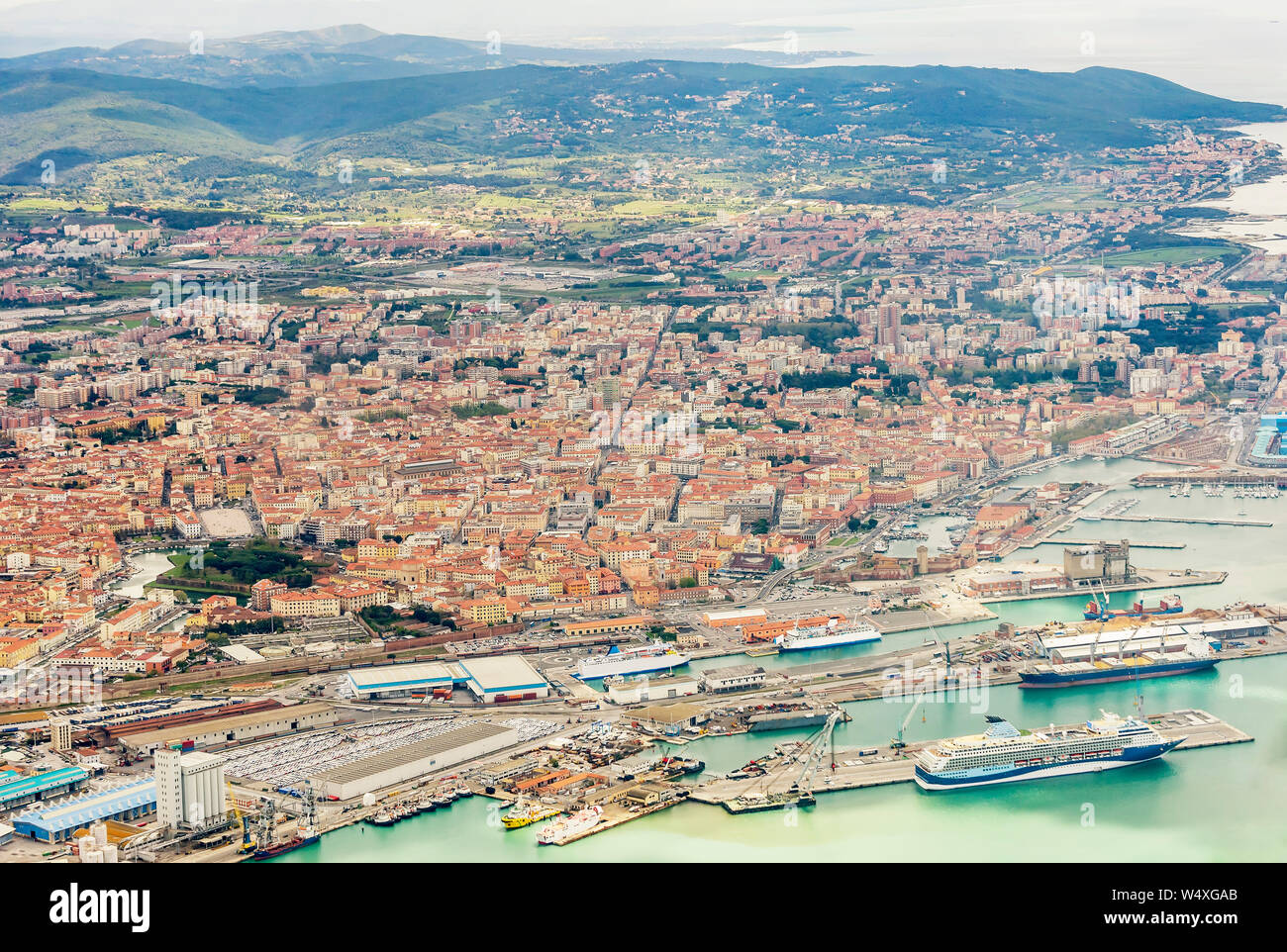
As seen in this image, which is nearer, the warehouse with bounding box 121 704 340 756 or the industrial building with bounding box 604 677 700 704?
the warehouse with bounding box 121 704 340 756

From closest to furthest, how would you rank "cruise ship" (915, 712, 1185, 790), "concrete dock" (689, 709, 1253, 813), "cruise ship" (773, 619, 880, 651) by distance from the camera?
"concrete dock" (689, 709, 1253, 813) → "cruise ship" (915, 712, 1185, 790) → "cruise ship" (773, 619, 880, 651)

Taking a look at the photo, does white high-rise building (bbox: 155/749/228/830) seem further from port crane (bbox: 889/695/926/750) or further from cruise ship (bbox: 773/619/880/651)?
cruise ship (bbox: 773/619/880/651)

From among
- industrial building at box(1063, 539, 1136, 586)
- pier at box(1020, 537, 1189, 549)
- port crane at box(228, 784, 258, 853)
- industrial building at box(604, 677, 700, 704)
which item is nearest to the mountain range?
pier at box(1020, 537, 1189, 549)

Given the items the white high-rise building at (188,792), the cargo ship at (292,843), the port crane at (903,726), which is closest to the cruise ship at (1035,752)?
the port crane at (903,726)

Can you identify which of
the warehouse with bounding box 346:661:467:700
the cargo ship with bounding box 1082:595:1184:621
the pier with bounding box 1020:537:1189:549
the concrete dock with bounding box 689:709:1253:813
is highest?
the concrete dock with bounding box 689:709:1253:813

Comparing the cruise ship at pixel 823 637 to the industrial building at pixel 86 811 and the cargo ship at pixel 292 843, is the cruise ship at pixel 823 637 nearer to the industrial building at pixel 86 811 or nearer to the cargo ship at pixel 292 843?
the cargo ship at pixel 292 843

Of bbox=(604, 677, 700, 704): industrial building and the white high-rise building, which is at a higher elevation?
the white high-rise building

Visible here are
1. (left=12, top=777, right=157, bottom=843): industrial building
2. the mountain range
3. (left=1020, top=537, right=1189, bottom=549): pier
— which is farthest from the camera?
the mountain range

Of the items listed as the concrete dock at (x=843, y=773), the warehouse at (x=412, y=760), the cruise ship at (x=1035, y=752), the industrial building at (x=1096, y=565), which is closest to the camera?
the concrete dock at (x=843, y=773)
